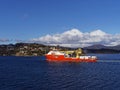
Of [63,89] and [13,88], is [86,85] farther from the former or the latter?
[13,88]

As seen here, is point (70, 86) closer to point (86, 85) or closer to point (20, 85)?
point (86, 85)

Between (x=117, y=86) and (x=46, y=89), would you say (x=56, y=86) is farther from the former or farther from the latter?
(x=117, y=86)

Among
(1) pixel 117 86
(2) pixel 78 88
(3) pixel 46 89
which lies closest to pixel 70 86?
(2) pixel 78 88

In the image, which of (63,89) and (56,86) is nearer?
(63,89)

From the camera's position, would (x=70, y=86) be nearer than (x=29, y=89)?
No

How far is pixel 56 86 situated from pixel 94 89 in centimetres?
1204

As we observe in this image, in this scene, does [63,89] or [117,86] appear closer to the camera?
[63,89]

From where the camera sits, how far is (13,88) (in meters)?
77.9

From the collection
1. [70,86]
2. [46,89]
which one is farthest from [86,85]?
[46,89]

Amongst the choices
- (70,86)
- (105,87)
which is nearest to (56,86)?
(70,86)

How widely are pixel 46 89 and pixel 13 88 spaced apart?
954 centimetres

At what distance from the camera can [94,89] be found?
7838 centimetres

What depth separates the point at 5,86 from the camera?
81312 millimetres

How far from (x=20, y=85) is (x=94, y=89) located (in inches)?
895
